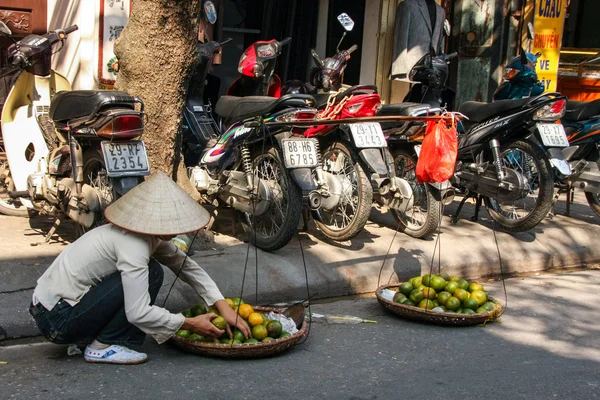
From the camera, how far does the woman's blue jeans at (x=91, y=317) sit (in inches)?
161

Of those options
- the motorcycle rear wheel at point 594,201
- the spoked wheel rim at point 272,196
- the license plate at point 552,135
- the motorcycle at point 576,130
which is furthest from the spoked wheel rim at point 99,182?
the motorcycle rear wheel at point 594,201

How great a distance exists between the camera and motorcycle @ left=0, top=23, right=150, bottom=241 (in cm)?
536

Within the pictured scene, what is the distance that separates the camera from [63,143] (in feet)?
19.4

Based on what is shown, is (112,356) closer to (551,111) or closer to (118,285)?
(118,285)

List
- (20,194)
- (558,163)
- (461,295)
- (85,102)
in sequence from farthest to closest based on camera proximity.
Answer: (558,163) → (20,194) → (85,102) → (461,295)

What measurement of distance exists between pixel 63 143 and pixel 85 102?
21.0 inches

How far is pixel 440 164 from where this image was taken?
5242 mm

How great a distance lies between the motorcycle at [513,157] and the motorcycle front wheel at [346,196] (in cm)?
127

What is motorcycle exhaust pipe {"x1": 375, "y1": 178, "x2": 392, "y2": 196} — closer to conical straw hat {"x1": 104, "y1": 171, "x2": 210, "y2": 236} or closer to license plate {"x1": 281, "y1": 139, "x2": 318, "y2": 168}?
license plate {"x1": 281, "y1": 139, "x2": 318, "y2": 168}

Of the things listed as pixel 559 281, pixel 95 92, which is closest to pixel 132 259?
pixel 95 92

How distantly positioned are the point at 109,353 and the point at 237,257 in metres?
1.89

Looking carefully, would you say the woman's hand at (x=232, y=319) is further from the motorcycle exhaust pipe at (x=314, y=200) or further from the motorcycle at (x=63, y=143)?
the motorcycle exhaust pipe at (x=314, y=200)

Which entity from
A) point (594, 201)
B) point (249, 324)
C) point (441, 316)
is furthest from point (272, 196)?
point (594, 201)

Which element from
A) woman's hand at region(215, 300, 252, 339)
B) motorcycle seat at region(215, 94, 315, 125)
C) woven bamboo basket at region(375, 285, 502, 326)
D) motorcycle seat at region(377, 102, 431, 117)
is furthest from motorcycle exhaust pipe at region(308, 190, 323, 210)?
woman's hand at region(215, 300, 252, 339)
